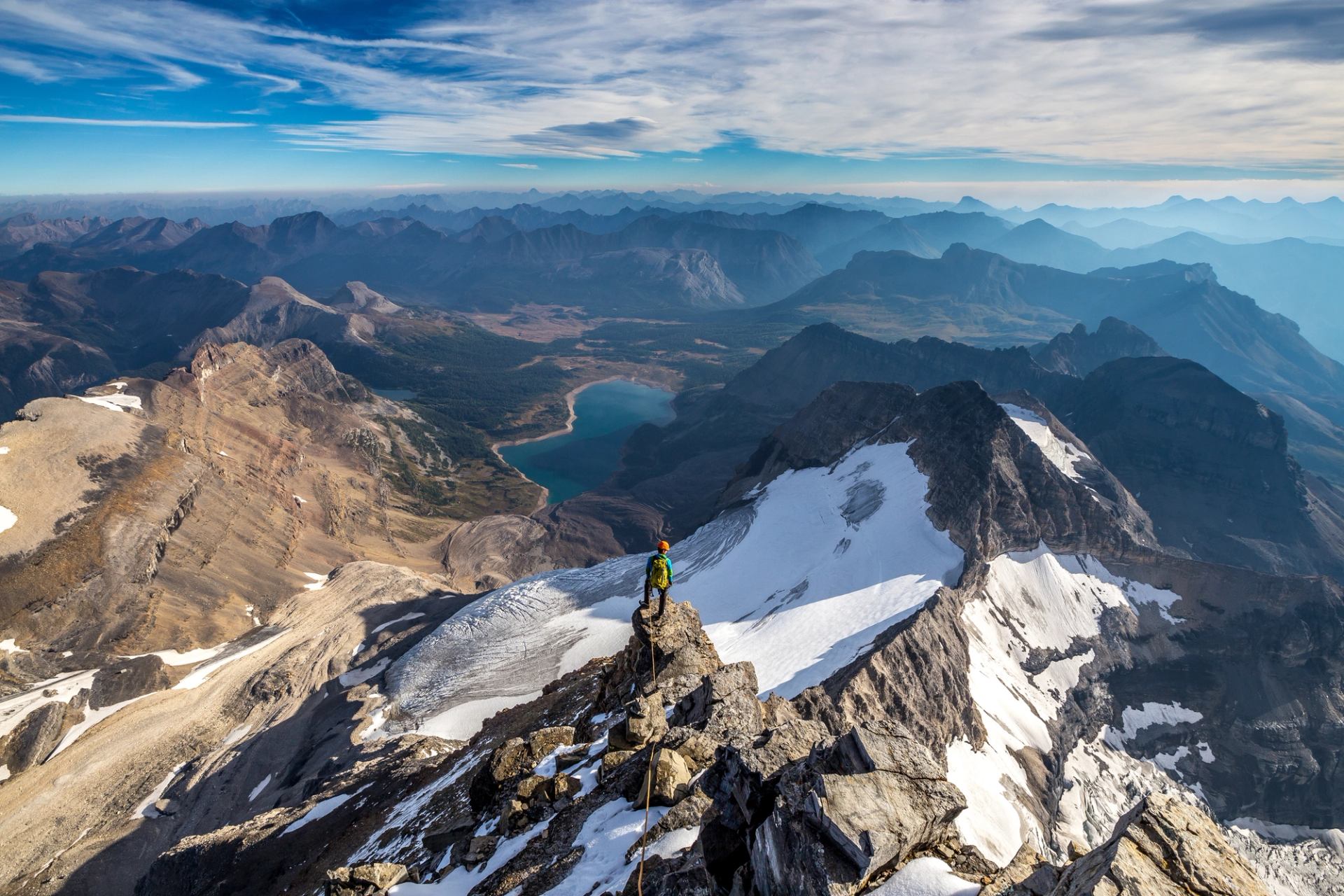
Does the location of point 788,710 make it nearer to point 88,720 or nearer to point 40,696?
point 88,720

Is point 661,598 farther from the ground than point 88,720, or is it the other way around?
Answer: point 661,598

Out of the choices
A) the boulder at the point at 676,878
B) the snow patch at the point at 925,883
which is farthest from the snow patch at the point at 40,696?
the snow patch at the point at 925,883

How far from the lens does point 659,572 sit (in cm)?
2597

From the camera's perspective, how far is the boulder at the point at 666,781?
17344 mm

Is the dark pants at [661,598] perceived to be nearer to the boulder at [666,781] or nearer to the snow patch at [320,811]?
the boulder at [666,781]

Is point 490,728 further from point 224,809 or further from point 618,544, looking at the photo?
point 618,544

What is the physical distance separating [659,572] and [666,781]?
31.1 feet

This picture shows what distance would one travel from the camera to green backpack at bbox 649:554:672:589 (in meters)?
25.9

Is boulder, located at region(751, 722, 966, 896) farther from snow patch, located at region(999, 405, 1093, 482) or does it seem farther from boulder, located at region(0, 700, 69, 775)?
snow patch, located at region(999, 405, 1093, 482)

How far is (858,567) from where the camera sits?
71.1m

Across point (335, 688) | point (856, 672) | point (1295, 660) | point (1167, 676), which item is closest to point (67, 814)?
point (335, 688)

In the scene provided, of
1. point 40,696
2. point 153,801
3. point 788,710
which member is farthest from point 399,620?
point 788,710

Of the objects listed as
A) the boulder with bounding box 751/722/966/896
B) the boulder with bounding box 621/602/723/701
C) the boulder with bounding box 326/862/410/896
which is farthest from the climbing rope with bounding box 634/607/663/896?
the boulder with bounding box 326/862/410/896

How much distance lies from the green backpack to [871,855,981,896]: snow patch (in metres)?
14.5
